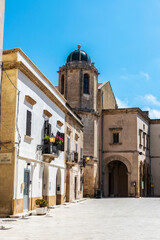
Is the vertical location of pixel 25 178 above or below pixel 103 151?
below

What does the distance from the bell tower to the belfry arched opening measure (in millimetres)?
4797

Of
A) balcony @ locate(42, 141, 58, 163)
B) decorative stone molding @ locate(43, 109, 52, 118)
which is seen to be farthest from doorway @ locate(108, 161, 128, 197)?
balcony @ locate(42, 141, 58, 163)

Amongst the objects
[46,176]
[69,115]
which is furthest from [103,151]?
[46,176]

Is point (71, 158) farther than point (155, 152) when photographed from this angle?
No

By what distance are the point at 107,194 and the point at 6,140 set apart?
2581 cm

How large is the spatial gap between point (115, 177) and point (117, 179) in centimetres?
41

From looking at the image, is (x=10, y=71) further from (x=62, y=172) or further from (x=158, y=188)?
(x=158, y=188)

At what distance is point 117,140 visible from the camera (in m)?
39.0

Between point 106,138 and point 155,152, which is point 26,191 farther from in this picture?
point 155,152

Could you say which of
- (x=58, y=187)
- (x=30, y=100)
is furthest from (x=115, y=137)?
(x=30, y=100)

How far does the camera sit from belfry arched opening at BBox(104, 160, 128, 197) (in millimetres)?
40656

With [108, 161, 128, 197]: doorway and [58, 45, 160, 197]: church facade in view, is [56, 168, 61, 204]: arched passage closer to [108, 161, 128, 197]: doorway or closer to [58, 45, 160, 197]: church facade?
[58, 45, 160, 197]: church facade

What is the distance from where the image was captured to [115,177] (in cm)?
4191

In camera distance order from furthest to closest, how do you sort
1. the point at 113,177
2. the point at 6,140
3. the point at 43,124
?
1. the point at 113,177
2. the point at 43,124
3. the point at 6,140
